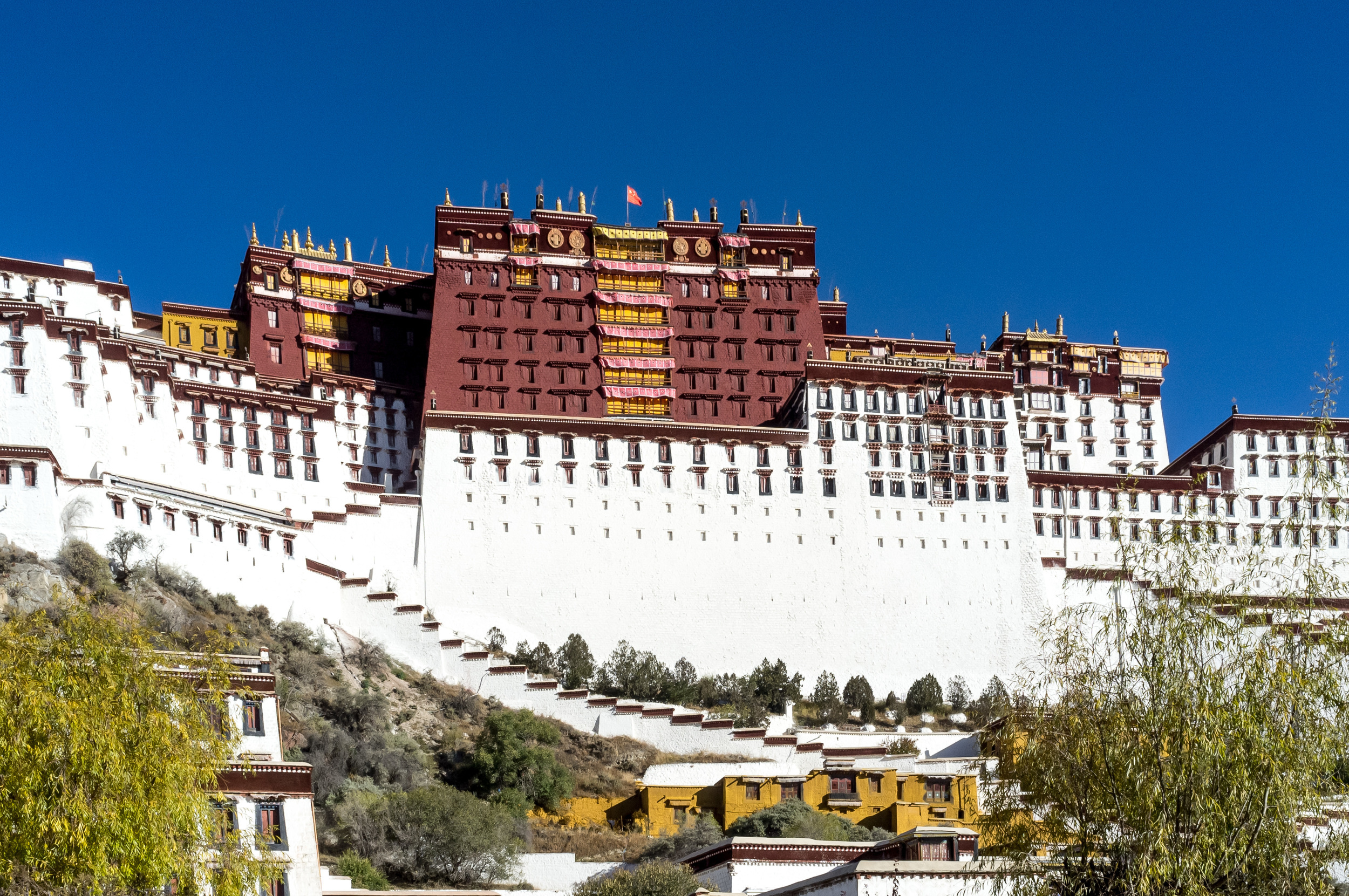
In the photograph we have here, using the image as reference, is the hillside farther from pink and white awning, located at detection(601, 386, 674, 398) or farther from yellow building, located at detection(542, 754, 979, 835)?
pink and white awning, located at detection(601, 386, 674, 398)

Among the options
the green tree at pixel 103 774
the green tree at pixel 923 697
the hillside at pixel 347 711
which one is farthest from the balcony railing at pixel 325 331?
the green tree at pixel 103 774

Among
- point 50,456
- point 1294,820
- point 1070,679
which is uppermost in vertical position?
point 50,456

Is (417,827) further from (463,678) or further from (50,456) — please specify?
(50,456)

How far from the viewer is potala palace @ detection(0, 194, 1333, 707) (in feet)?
241

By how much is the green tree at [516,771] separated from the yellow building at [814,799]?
Result: 0.99m

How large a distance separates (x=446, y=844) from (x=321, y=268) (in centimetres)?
5069

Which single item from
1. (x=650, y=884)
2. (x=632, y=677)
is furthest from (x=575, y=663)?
(x=650, y=884)

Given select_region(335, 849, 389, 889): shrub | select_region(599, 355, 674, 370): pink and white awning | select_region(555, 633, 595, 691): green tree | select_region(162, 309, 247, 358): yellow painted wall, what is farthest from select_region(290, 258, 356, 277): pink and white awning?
select_region(335, 849, 389, 889): shrub

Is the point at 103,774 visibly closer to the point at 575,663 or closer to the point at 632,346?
the point at 575,663

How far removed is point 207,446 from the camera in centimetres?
7894

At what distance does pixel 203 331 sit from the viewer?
90812mm

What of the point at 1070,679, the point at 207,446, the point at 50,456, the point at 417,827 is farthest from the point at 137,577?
the point at 1070,679

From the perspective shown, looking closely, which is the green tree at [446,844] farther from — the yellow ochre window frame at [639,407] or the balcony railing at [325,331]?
the balcony railing at [325,331]

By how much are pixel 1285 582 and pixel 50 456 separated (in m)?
54.0
